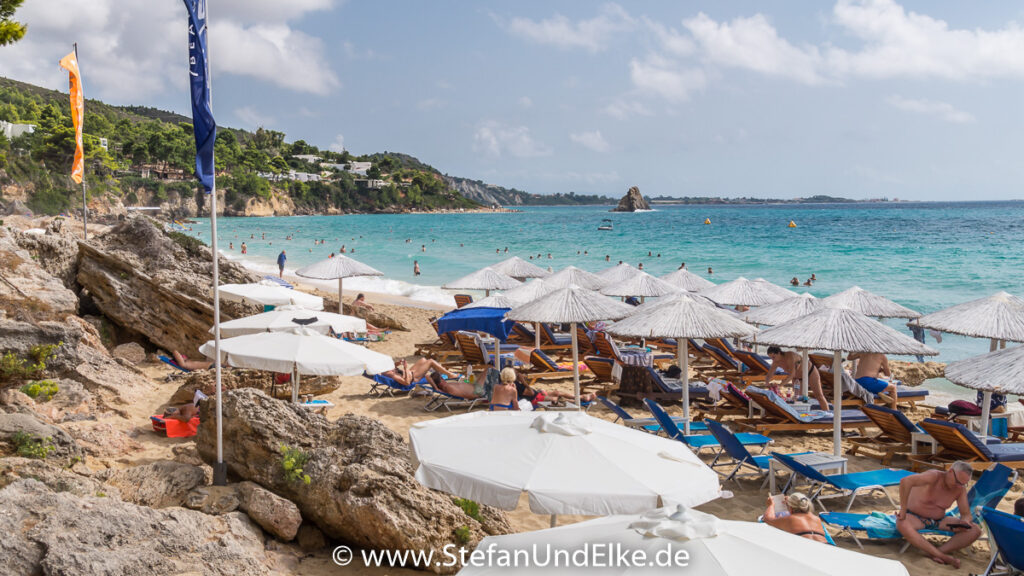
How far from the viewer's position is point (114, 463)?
6.22m

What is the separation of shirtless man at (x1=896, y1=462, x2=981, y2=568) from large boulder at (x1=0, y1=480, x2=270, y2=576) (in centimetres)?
471

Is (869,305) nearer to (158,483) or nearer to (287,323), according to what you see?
(287,323)

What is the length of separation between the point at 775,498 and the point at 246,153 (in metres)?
128

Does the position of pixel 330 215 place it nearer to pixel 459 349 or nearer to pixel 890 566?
pixel 459 349

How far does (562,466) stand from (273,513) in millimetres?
2272

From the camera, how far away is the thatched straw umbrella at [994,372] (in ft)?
19.3

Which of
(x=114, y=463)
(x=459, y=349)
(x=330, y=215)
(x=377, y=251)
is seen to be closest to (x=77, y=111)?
(x=459, y=349)

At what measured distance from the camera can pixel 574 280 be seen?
1366 cm

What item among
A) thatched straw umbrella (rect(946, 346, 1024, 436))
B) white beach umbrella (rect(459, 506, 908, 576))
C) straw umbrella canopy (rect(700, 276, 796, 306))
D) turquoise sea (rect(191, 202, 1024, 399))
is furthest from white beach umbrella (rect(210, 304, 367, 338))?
turquoise sea (rect(191, 202, 1024, 399))

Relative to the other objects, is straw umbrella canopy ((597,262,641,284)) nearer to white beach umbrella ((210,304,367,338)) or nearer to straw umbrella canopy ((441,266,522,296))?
straw umbrella canopy ((441,266,522,296))

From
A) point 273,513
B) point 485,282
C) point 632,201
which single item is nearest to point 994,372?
point 273,513

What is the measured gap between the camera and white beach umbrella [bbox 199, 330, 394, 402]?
6.83m

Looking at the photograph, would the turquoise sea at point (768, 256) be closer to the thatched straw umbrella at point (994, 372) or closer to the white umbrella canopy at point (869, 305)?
the white umbrella canopy at point (869, 305)

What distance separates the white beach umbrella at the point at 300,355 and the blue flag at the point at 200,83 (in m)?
1.98
